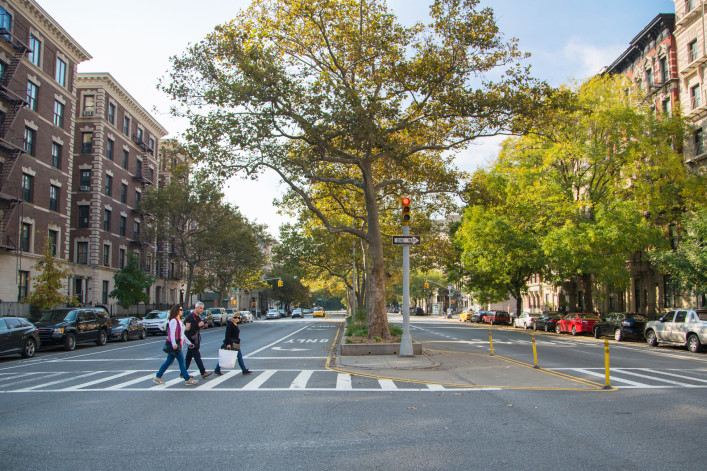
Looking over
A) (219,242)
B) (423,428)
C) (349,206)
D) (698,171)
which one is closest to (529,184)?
(698,171)

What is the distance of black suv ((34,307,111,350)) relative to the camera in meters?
22.3

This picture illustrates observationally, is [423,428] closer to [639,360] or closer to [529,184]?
[639,360]

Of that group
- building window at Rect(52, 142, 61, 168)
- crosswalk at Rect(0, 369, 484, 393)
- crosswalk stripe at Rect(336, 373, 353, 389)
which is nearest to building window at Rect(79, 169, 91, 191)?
building window at Rect(52, 142, 61, 168)

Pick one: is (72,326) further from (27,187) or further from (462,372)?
(462,372)

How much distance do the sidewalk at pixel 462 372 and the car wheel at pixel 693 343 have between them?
9.17 metres

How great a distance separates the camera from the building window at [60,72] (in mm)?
36781

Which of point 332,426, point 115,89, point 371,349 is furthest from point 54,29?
point 332,426

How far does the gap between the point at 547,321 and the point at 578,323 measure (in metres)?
5.36

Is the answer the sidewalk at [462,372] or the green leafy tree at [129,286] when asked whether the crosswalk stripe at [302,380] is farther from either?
the green leafy tree at [129,286]

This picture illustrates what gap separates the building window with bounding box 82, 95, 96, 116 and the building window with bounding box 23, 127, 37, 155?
37.6ft

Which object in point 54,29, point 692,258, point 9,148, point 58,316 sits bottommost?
point 58,316

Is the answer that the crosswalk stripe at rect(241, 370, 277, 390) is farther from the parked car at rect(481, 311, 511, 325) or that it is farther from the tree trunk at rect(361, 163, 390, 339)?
the parked car at rect(481, 311, 511, 325)

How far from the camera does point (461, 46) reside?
18.3m

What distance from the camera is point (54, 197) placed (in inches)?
1444
